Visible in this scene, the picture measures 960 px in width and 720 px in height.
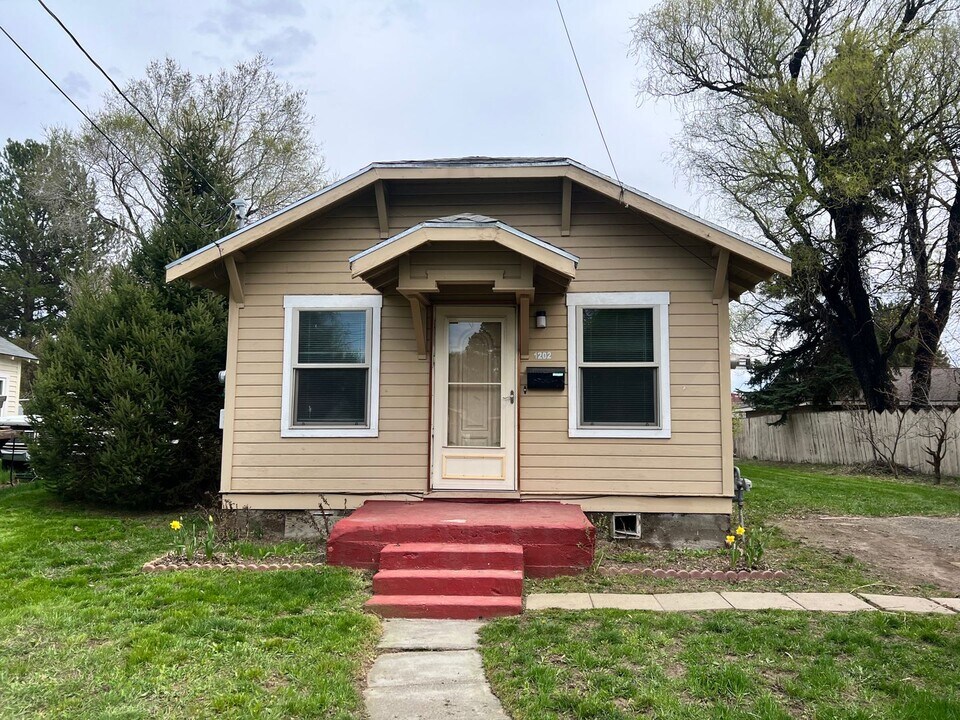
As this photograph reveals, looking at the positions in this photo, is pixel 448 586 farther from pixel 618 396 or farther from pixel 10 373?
pixel 10 373

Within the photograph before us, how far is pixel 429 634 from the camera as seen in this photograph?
4.16 m

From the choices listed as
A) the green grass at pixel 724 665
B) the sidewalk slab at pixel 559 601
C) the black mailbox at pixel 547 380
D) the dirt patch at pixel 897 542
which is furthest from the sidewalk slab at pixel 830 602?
the black mailbox at pixel 547 380

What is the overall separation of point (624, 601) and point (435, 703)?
202cm

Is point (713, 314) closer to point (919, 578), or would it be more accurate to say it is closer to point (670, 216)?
point (670, 216)

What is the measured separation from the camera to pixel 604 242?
7000 mm

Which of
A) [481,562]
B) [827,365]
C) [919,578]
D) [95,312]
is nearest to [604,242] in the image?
[481,562]

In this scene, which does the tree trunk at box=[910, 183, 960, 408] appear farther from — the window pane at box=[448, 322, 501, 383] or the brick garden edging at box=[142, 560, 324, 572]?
the brick garden edging at box=[142, 560, 324, 572]

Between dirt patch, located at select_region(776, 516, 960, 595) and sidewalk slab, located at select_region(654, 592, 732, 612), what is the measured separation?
1971 mm

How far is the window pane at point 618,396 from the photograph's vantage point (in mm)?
6770

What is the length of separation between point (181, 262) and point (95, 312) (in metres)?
3.25

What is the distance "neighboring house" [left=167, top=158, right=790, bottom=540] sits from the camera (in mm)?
6668

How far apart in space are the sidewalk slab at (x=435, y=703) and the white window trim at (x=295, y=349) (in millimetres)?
3785

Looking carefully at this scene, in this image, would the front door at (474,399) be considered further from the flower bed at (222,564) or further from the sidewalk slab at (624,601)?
the sidewalk slab at (624,601)

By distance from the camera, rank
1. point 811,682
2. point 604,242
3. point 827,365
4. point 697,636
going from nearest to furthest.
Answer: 1. point 811,682
2. point 697,636
3. point 604,242
4. point 827,365
